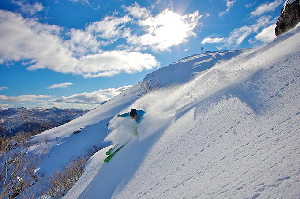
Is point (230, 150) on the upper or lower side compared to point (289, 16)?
lower

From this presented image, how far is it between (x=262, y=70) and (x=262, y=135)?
1.90 meters

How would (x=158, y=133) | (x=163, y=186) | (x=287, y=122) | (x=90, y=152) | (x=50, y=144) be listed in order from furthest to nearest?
(x=50, y=144) → (x=90, y=152) → (x=158, y=133) → (x=163, y=186) → (x=287, y=122)

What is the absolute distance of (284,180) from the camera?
36.7 inches

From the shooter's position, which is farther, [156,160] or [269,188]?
[156,160]

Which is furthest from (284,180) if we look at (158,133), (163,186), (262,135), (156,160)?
(158,133)

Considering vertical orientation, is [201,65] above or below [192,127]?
above

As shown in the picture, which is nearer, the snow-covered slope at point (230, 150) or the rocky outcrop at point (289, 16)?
the snow-covered slope at point (230, 150)

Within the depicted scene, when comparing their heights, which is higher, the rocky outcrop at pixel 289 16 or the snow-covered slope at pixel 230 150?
the rocky outcrop at pixel 289 16

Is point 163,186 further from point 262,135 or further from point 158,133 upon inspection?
point 158,133

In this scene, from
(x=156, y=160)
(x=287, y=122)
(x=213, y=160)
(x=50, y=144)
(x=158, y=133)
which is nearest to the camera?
(x=287, y=122)

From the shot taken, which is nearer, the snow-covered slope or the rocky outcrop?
the snow-covered slope

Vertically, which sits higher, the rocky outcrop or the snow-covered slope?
the rocky outcrop

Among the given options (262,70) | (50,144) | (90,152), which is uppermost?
(50,144)

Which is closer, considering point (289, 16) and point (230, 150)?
point (230, 150)
